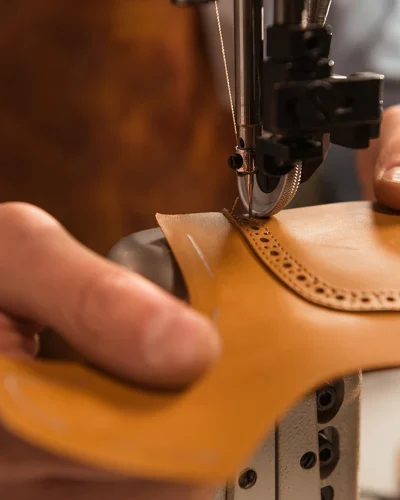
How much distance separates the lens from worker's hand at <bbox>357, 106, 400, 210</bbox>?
668 millimetres

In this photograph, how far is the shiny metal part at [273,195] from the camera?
0.58 meters

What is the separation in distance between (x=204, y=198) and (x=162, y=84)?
0.52ft

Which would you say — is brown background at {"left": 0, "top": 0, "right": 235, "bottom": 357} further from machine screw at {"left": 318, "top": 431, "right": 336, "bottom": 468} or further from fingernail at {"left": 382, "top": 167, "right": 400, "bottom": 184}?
machine screw at {"left": 318, "top": 431, "right": 336, "bottom": 468}

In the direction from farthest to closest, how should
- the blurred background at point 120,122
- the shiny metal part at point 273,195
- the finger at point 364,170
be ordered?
1. the finger at point 364,170
2. the blurred background at point 120,122
3. the shiny metal part at point 273,195

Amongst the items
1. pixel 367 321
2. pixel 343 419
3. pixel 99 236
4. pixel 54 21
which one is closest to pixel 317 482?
pixel 343 419

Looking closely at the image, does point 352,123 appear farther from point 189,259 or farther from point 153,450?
point 153,450

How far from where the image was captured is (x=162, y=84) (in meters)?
0.77

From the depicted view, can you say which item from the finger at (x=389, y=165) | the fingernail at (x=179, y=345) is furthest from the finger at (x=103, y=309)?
the finger at (x=389, y=165)

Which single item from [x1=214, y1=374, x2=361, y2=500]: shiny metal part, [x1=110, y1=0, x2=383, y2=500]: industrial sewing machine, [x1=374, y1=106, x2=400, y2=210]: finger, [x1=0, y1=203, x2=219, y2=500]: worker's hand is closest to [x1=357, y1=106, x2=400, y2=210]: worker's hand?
[x1=374, y1=106, x2=400, y2=210]: finger

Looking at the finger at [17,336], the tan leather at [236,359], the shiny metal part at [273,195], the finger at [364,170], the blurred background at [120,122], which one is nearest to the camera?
the tan leather at [236,359]

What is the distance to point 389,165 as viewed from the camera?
707 mm

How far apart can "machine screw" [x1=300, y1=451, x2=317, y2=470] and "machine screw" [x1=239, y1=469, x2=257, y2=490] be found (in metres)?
0.05

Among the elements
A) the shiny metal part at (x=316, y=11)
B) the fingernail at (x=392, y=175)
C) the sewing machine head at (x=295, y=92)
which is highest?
the shiny metal part at (x=316, y=11)

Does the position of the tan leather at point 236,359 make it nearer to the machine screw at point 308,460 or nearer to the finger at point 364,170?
the machine screw at point 308,460
